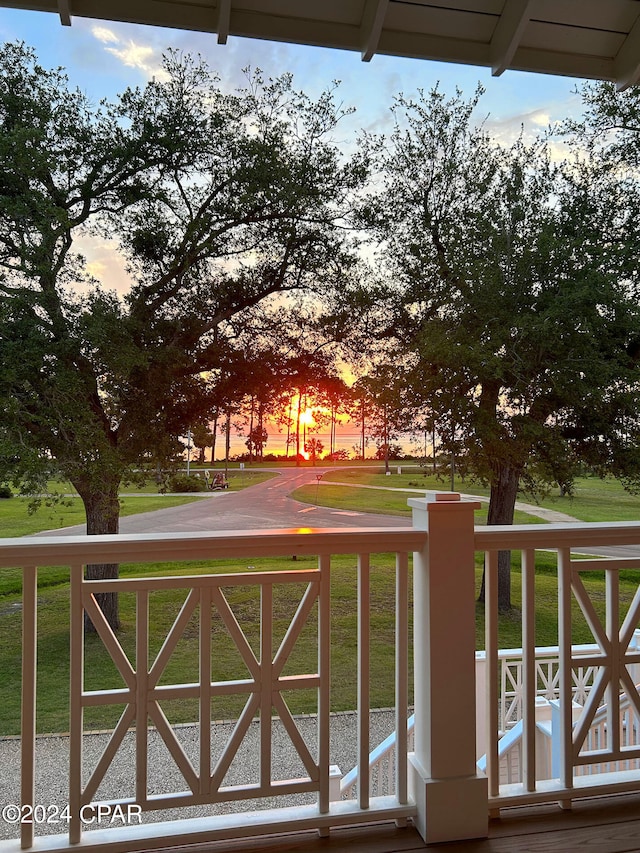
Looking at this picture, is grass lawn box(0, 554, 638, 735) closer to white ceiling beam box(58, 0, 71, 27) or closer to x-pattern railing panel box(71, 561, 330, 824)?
x-pattern railing panel box(71, 561, 330, 824)

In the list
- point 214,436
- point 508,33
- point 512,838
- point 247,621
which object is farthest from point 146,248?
point 512,838

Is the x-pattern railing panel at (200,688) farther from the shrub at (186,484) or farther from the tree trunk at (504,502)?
the tree trunk at (504,502)

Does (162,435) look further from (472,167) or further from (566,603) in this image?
(566,603)

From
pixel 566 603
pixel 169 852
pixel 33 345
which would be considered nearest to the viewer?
pixel 169 852

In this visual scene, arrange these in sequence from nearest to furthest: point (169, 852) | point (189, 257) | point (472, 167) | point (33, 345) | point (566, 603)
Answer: point (169, 852), point (566, 603), point (33, 345), point (189, 257), point (472, 167)

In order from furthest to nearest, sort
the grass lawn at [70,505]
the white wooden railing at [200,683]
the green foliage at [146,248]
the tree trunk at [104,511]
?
the tree trunk at [104,511]
the grass lawn at [70,505]
the green foliage at [146,248]
the white wooden railing at [200,683]

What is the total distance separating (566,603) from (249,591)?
23.7ft

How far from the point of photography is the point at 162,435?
251 inches

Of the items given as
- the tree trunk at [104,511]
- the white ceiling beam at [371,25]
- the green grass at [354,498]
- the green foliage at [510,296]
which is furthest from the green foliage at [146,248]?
the white ceiling beam at [371,25]

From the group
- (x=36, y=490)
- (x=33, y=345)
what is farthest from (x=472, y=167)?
(x=36, y=490)

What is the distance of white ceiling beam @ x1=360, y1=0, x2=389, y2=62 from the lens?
→ 4.49ft

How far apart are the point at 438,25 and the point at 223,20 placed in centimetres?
54

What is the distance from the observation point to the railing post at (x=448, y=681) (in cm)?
137

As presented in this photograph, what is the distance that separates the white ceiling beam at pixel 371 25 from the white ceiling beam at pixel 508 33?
1.03 feet
